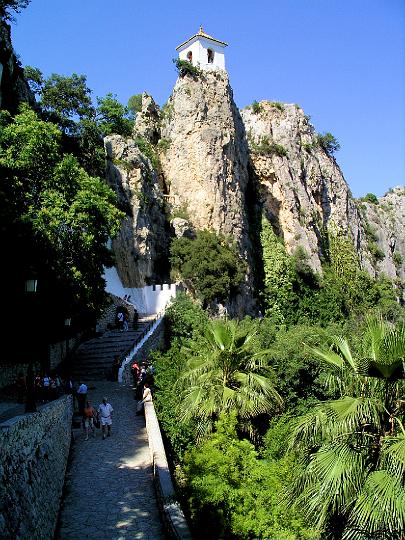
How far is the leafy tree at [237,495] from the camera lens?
8.92m

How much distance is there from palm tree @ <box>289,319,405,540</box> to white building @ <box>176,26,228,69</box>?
4068 centimetres

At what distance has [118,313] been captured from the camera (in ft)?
95.6

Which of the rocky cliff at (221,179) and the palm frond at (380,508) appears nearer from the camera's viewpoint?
the palm frond at (380,508)

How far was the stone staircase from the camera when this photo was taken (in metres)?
22.1

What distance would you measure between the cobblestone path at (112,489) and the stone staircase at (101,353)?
19.7ft

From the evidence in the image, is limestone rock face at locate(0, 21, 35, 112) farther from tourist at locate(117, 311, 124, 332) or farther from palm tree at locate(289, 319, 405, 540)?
palm tree at locate(289, 319, 405, 540)

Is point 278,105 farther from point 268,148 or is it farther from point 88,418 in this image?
point 88,418

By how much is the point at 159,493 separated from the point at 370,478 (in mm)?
6070

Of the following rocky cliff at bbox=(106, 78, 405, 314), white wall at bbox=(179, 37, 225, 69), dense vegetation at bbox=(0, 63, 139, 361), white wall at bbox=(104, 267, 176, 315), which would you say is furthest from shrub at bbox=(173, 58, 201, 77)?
dense vegetation at bbox=(0, 63, 139, 361)

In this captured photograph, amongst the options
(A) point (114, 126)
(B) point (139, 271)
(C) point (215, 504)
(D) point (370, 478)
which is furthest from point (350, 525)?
(A) point (114, 126)

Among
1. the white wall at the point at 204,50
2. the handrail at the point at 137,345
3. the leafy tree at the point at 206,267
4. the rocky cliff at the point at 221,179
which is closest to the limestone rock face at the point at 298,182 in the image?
the rocky cliff at the point at 221,179

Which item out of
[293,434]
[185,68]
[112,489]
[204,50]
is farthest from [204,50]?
[293,434]

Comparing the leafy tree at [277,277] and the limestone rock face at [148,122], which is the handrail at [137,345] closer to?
the leafy tree at [277,277]

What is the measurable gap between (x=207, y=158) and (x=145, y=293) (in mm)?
11508
